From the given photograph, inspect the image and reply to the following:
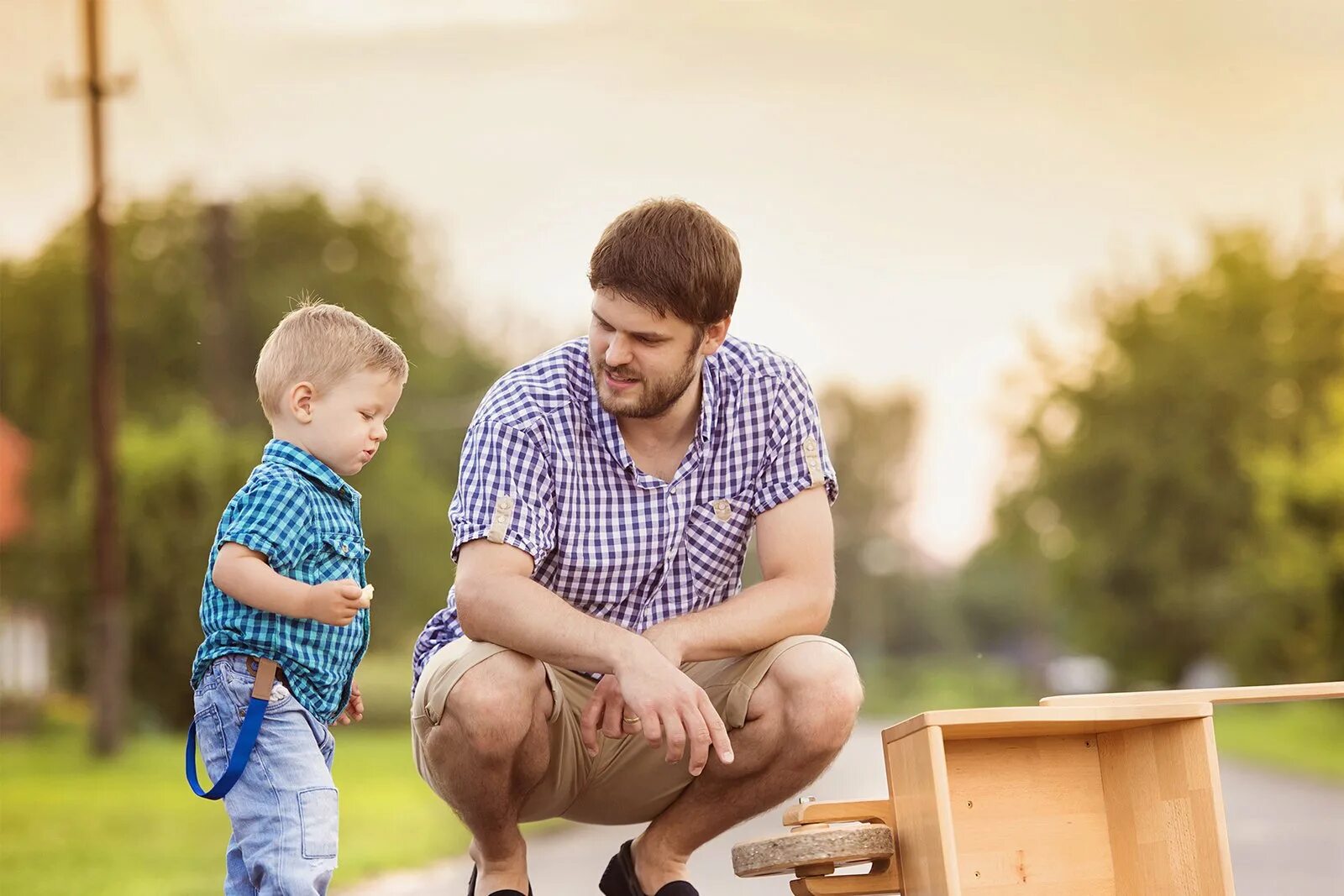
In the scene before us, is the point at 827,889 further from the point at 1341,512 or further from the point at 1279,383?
the point at 1279,383

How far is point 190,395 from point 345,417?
2819 cm

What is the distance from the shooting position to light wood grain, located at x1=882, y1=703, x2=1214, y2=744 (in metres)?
2.51

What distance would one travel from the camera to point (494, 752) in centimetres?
301

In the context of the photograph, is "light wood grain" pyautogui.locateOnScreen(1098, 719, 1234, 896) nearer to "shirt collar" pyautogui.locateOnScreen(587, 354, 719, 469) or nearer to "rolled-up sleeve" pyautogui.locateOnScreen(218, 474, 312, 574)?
"shirt collar" pyautogui.locateOnScreen(587, 354, 719, 469)

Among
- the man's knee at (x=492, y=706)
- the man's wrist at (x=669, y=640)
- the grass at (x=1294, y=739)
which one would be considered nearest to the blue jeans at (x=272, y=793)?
the man's knee at (x=492, y=706)

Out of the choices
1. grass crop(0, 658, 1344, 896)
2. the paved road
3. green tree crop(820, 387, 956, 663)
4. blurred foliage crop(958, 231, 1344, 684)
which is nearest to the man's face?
the paved road

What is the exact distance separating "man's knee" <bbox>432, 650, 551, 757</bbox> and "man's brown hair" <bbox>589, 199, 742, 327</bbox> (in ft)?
2.59

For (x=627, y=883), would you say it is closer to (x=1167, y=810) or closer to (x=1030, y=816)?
(x=1030, y=816)

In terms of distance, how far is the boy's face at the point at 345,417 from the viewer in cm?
294

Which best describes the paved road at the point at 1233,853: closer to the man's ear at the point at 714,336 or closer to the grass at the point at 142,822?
the grass at the point at 142,822

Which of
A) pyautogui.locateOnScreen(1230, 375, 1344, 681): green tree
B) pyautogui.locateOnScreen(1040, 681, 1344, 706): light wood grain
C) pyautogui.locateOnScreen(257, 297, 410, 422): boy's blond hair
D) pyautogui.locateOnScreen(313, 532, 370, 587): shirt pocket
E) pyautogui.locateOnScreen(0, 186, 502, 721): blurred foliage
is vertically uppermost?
pyautogui.locateOnScreen(0, 186, 502, 721): blurred foliage

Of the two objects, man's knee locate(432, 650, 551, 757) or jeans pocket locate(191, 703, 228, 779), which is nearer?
jeans pocket locate(191, 703, 228, 779)

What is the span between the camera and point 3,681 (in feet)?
70.9

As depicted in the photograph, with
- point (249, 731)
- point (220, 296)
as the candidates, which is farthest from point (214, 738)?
point (220, 296)
